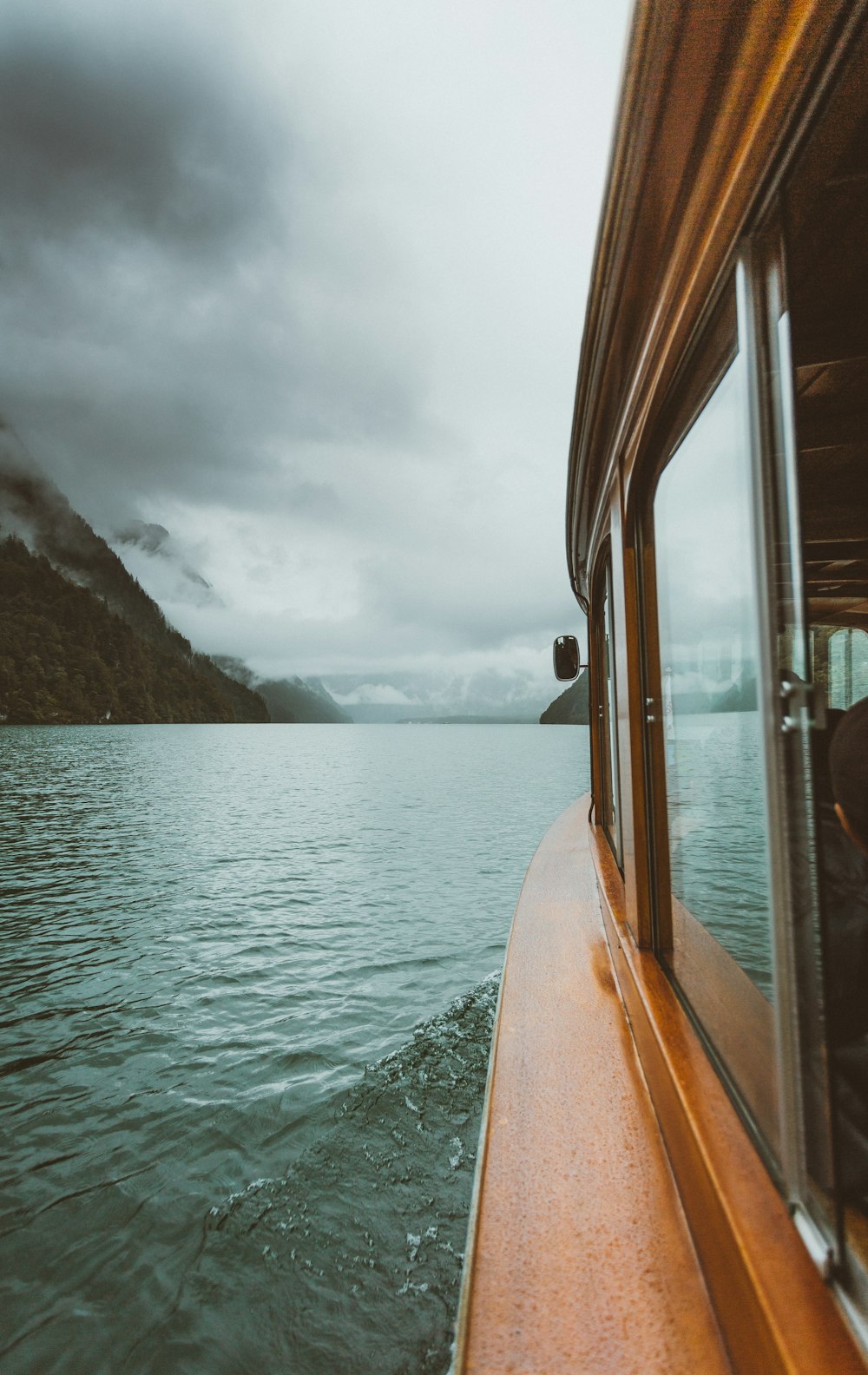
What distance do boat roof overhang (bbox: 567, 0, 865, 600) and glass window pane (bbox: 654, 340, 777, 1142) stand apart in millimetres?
202

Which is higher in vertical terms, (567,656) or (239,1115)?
(567,656)

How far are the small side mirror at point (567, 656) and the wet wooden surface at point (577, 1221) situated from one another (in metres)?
3.08

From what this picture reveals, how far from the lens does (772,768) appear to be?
98 centimetres

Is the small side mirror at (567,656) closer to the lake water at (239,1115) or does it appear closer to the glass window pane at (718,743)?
the lake water at (239,1115)

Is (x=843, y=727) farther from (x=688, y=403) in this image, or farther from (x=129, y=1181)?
(x=129, y=1181)

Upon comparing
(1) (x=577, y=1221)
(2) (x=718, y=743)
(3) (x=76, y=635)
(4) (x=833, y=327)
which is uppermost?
(3) (x=76, y=635)

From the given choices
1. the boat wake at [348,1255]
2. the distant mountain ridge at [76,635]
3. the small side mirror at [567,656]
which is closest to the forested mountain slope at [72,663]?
the distant mountain ridge at [76,635]

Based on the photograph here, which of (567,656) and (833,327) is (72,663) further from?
(833,327)

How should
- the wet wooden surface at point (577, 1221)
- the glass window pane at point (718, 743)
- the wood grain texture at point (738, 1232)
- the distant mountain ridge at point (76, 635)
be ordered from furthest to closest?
the distant mountain ridge at point (76, 635)
the glass window pane at point (718, 743)
the wet wooden surface at point (577, 1221)
the wood grain texture at point (738, 1232)

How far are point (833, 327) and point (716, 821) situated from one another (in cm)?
131

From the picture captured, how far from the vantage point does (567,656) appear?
5.15 metres

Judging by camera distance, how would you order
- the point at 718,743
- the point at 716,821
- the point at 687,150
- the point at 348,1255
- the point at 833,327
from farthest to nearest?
1. the point at 348,1255
2. the point at 716,821
3. the point at 718,743
4. the point at 833,327
5. the point at 687,150

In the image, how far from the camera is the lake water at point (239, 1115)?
2.45 m

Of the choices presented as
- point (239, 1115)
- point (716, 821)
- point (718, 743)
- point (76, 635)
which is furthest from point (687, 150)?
point (76, 635)
